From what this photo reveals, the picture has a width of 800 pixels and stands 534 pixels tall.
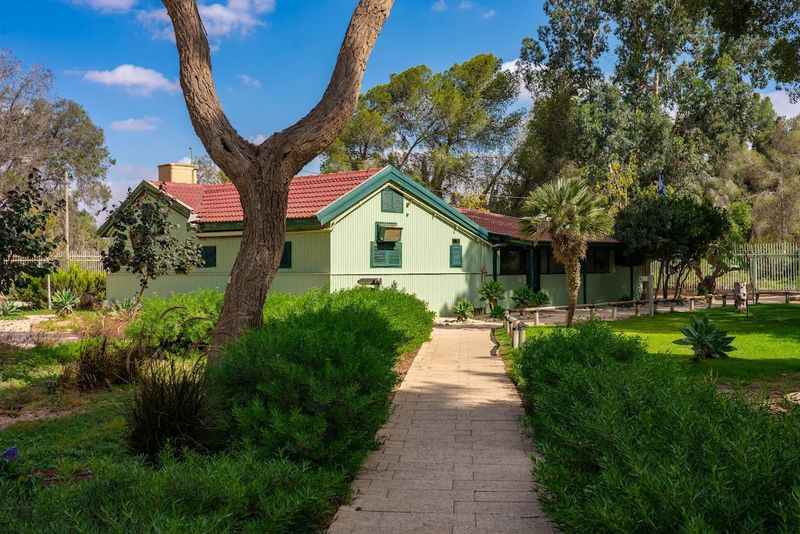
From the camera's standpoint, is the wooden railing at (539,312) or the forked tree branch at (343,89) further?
the wooden railing at (539,312)

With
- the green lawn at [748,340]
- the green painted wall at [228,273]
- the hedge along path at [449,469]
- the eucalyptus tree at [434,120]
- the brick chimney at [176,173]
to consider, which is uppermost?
the eucalyptus tree at [434,120]

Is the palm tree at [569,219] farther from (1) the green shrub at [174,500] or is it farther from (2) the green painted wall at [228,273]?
(1) the green shrub at [174,500]

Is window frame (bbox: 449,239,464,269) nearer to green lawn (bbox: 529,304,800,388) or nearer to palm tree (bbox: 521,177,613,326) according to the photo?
palm tree (bbox: 521,177,613,326)

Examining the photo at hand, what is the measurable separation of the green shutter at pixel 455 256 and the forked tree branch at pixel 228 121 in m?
15.8

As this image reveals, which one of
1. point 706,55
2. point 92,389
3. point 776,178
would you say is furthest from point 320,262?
point 776,178

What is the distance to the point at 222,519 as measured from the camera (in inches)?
132

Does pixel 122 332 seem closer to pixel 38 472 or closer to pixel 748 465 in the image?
Result: pixel 38 472

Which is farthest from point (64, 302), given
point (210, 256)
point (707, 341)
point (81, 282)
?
point (707, 341)

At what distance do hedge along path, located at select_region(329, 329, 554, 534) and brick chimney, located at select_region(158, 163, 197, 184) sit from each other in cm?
2037

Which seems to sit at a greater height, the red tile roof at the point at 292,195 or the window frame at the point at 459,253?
the red tile roof at the point at 292,195

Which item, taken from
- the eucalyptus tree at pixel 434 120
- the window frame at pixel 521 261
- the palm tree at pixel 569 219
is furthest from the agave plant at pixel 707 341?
the eucalyptus tree at pixel 434 120

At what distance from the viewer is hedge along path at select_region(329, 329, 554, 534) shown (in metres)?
4.74

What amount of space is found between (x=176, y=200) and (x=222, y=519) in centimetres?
2166

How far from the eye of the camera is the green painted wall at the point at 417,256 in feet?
68.6
